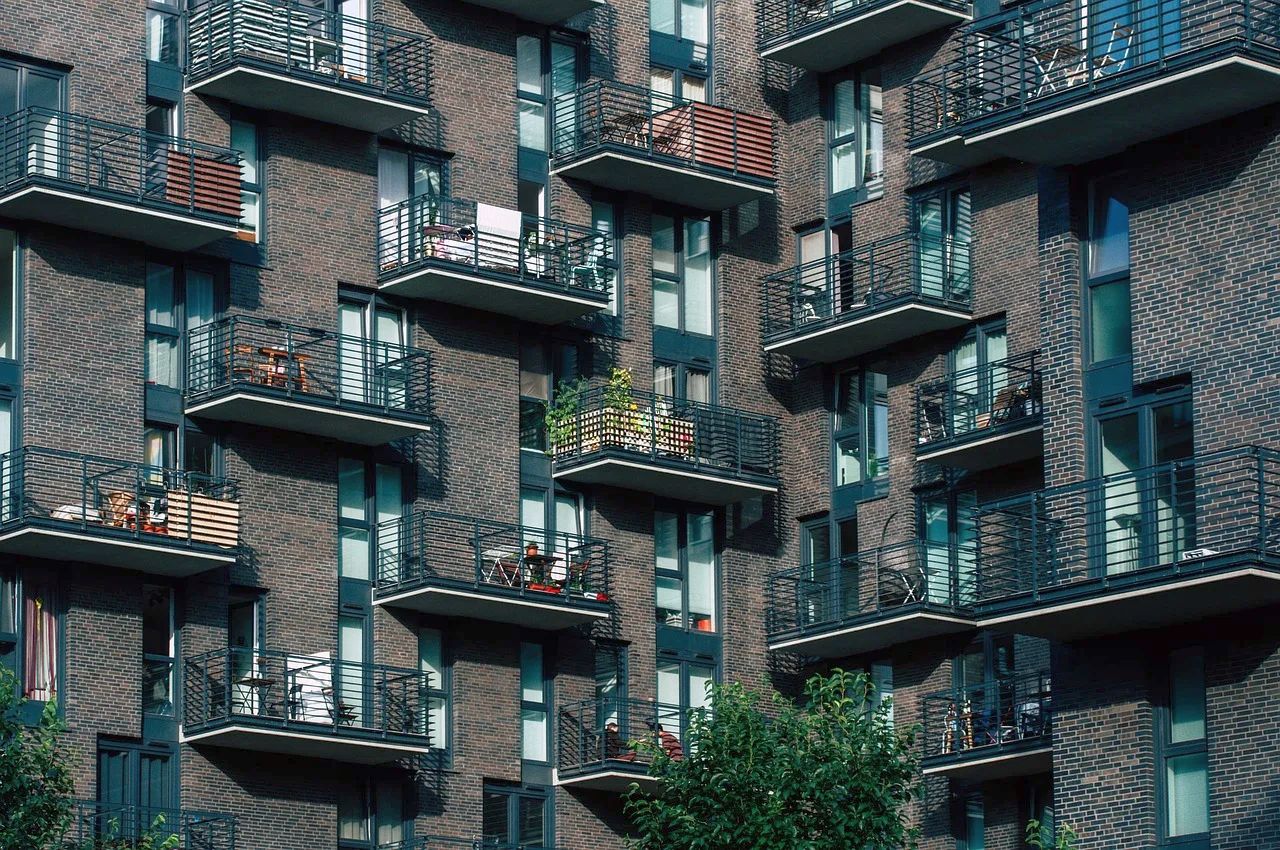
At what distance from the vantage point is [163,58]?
53312 mm

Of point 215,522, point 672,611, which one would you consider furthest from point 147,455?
point 672,611

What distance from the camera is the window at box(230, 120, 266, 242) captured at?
5366cm

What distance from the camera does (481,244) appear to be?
55.2m

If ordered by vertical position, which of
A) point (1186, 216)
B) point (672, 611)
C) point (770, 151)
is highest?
point (770, 151)

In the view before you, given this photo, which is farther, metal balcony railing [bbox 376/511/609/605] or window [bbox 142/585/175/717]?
metal balcony railing [bbox 376/511/609/605]

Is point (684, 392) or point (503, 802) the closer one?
point (503, 802)

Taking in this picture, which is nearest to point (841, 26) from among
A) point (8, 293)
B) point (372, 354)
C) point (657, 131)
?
point (657, 131)

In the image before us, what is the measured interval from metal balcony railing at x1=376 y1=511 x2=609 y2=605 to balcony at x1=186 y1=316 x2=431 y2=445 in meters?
1.72

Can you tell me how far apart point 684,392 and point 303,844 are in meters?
11.7

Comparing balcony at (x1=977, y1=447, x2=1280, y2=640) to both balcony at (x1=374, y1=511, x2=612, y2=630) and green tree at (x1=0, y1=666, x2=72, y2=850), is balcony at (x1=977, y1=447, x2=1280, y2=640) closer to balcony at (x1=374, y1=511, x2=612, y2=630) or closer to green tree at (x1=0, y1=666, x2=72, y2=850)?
balcony at (x1=374, y1=511, x2=612, y2=630)

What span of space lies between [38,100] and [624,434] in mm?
11758

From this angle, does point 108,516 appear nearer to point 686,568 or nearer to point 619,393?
point 619,393

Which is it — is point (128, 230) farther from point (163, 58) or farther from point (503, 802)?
point (503, 802)

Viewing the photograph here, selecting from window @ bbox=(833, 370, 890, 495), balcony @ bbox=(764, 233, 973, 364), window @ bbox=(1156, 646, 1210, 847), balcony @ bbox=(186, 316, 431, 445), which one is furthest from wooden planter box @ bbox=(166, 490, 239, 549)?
window @ bbox=(1156, 646, 1210, 847)
